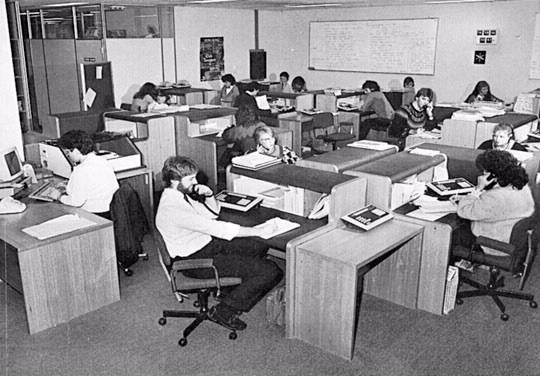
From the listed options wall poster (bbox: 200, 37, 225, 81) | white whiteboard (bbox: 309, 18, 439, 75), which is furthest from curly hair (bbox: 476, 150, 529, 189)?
wall poster (bbox: 200, 37, 225, 81)

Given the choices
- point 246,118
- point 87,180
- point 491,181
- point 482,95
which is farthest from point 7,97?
point 482,95

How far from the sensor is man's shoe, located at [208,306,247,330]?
354cm

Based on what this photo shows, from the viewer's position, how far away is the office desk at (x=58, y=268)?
3461 mm

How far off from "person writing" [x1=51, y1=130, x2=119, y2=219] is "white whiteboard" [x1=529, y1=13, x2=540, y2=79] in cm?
744

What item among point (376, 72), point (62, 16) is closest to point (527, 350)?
point (376, 72)

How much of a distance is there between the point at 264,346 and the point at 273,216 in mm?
915

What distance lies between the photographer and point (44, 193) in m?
4.31

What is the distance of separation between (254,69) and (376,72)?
8.40 ft

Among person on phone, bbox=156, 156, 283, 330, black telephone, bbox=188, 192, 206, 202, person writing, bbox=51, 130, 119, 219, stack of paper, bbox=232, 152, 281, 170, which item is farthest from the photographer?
person writing, bbox=51, 130, 119, 219

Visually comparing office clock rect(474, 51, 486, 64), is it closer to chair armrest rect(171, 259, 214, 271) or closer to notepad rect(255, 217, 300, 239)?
notepad rect(255, 217, 300, 239)

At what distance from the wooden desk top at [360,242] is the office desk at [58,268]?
4.71 ft

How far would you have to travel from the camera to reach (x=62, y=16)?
382 inches

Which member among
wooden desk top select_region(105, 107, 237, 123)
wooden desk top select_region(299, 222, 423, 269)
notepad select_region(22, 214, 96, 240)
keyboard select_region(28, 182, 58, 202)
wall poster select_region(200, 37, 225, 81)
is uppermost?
wall poster select_region(200, 37, 225, 81)

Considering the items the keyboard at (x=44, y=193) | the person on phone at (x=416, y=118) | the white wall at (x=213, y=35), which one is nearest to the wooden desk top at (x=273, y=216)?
the keyboard at (x=44, y=193)
